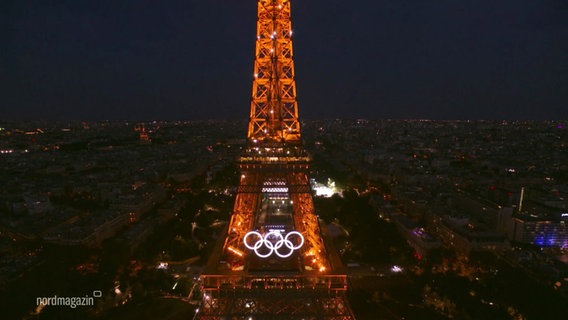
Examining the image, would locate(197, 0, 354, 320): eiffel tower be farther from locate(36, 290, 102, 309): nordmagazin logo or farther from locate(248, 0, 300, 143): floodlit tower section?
locate(36, 290, 102, 309): nordmagazin logo

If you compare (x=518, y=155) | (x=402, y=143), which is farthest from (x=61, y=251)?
(x=402, y=143)

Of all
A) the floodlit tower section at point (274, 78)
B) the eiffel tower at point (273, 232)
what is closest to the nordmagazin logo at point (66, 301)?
the eiffel tower at point (273, 232)

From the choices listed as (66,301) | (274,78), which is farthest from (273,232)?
(66,301)

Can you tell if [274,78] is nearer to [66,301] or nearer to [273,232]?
[273,232]

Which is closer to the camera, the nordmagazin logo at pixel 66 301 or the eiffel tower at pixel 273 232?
the eiffel tower at pixel 273 232

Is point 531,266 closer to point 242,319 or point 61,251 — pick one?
point 242,319

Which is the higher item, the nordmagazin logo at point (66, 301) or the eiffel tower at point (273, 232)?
the eiffel tower at point (273, 232)

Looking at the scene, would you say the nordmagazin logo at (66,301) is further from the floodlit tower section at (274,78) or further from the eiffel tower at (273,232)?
the floodlit tower section at (274,78)

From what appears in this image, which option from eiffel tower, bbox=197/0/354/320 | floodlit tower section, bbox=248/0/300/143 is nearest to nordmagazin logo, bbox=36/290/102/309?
eiffel tower, bbox=197/0/354/320
